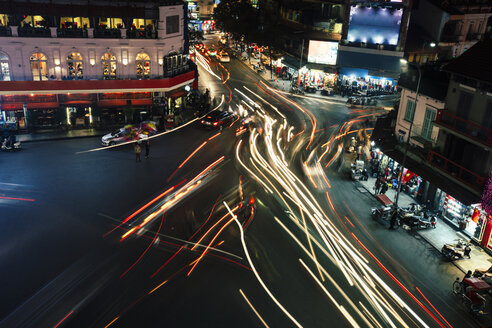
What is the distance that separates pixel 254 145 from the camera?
4222 centimetres

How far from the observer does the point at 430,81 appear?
1233 inches

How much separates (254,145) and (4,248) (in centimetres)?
2365

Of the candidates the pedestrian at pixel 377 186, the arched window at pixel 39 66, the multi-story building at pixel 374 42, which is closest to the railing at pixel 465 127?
the pedestrian at pixel 377 186

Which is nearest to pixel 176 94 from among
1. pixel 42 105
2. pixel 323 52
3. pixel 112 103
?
pixel 112 103

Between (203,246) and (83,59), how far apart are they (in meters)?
28.3

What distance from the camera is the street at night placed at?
20.7 m

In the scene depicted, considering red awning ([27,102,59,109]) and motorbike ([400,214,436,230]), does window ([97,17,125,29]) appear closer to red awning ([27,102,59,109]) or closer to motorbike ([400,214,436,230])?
red awning ([27,102,59,109])

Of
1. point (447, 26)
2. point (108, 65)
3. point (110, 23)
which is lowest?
point (108, 65)

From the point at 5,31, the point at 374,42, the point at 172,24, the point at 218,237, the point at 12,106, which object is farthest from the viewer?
the point at 374,42

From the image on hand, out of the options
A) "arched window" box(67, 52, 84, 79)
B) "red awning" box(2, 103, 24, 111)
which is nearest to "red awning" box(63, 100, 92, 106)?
"arched window" box(67, 52, 84, 79)

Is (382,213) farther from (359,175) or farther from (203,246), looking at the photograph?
(203,246)

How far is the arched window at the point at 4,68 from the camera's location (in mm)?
41938

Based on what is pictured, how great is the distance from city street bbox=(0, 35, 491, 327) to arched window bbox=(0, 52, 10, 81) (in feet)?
26.8

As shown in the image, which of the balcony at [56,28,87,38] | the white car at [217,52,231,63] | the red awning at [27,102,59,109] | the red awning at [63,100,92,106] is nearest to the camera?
the balcony at [56,28,87,38]
